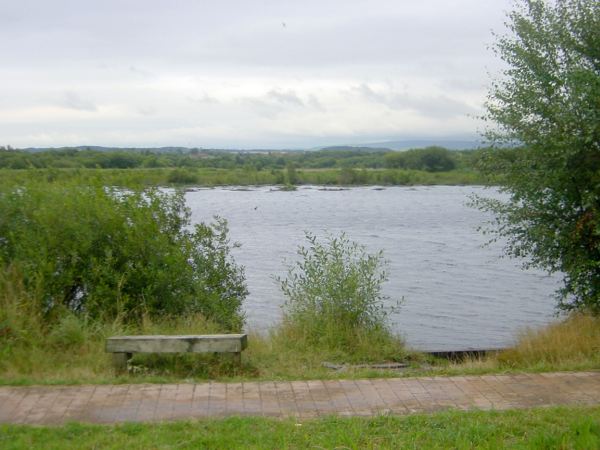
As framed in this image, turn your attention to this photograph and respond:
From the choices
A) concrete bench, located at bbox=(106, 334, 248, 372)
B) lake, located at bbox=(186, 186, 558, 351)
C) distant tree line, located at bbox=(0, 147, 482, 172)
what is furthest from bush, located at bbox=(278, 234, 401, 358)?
distant tree line, located at bbox=(0, 147, 482, 172)

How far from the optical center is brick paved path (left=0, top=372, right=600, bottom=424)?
5.89 meters

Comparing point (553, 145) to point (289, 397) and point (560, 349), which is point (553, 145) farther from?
point (289, 397)

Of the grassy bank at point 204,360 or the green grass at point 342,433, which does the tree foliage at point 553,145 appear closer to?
the grassy bank at point 204,360

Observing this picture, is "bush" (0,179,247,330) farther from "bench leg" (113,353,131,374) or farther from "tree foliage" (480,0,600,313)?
"tree foliage" (480,0,600,313)

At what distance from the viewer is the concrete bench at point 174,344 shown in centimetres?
734

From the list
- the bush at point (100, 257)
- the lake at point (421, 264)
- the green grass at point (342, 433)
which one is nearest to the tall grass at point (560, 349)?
the green grass at point (342, 433)

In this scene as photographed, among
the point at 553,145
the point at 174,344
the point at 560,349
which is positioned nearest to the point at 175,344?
the point at 174,344

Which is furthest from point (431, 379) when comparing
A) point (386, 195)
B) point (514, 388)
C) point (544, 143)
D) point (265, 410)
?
point (386, 195)

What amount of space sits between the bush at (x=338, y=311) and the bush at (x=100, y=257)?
0.90 meters

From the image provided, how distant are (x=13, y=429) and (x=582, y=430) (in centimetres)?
404

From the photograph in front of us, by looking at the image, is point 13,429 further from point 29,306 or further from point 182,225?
point 182,225

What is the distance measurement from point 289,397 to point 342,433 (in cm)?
118

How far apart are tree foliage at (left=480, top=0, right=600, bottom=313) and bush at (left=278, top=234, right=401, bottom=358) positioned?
2378 mm

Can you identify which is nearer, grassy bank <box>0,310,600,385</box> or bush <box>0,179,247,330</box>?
grassy bank <box>0,310,600,385</box>
